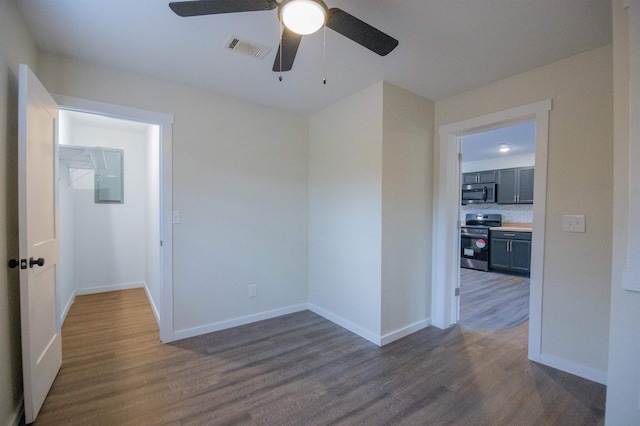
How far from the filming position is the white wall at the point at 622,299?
1.31m

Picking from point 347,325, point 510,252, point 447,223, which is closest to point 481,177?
point 510,252

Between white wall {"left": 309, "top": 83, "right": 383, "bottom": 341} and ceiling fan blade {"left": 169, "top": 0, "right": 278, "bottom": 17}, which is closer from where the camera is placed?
ceiling fan blade {"left": 169, "top": 0, "right": 278, "bottom": 17}

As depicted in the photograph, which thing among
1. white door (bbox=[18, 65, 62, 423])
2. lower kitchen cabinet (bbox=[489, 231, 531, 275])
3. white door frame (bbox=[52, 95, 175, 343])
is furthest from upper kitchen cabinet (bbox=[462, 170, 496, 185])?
white door (bbox=[18, 65, 62, 423])

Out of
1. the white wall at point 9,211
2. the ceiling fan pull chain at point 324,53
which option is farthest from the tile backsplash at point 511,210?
the white wall at point 9,211

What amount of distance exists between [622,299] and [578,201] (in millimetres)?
1066

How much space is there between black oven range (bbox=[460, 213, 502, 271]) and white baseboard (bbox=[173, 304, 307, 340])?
410cm

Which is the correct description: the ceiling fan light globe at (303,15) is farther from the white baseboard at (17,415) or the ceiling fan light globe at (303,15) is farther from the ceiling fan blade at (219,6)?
the white baseboard at (17,415)

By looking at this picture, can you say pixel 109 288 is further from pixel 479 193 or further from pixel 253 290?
pixel 479 193

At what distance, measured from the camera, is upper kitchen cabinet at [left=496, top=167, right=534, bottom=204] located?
5.54 metres


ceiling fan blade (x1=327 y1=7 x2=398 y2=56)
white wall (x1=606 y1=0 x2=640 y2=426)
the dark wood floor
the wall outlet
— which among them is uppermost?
ceiling fan blade (x1=327 y1=7 x2=398 y2=56)

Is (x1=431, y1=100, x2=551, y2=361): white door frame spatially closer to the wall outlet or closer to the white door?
the wall outlet

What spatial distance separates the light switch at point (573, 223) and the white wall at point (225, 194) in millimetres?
2474

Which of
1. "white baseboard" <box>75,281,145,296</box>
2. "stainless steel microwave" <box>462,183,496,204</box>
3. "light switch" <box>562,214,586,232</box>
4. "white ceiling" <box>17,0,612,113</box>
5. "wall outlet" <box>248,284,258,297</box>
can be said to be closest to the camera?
"white ceiling" <box>17,0,612,113</box>

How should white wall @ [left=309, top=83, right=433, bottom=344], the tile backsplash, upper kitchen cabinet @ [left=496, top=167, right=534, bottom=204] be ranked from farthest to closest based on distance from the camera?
the tile backsplash, upper kitchen cabinet @ [left=496, top=167, right=534, bottom=204], white wall @ [left=309, top=83, right=433, bottom=344]
